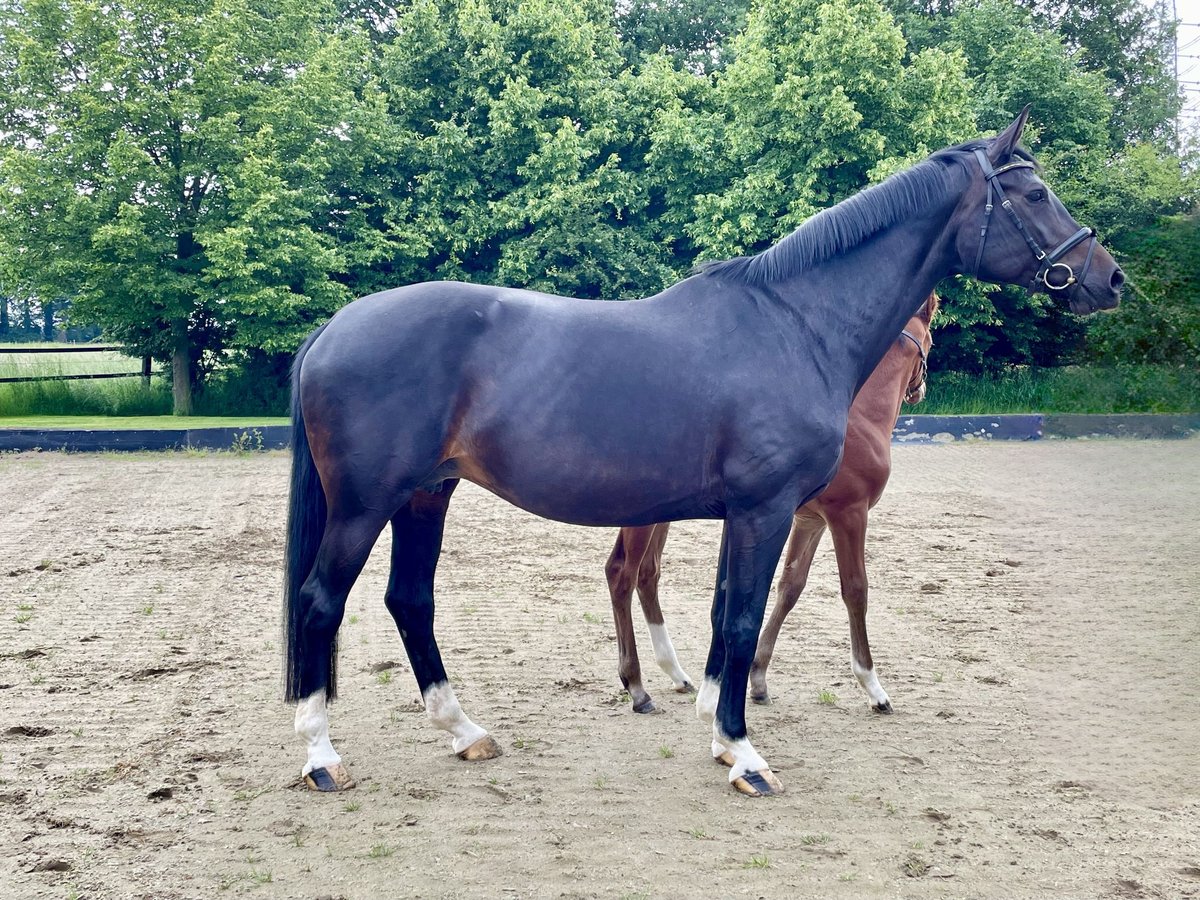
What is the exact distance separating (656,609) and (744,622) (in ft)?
3.74

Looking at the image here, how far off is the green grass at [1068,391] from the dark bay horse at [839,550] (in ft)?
44.0

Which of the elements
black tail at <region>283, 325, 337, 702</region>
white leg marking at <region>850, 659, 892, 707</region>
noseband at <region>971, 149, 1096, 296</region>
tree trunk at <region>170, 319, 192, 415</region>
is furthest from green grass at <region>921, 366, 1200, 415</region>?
black tail at <region>283, 325, 337, 702</region>

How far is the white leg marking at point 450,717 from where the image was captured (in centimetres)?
394

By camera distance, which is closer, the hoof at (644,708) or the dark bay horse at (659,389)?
the dark bay horse at (659,389)

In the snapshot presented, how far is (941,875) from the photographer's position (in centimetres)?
293

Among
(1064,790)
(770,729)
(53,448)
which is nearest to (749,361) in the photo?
(770,729)

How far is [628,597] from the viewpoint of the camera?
183 inches

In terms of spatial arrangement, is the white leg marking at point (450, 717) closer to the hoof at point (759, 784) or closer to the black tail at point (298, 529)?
the black tail at point (298, 529)

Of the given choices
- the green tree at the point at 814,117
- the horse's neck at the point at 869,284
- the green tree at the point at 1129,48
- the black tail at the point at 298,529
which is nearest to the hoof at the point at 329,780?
the black tail at the point at 298,529

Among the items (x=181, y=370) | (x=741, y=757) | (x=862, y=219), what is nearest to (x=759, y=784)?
(x=741, y=757)

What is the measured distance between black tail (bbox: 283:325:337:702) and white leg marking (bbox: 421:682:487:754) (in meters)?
0.48

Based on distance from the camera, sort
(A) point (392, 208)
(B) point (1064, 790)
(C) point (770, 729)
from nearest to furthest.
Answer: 1. (B) point (1064, 790)
2. (C) point (770, 729)
3. (A) point (392, 208)

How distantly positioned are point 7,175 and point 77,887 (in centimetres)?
1720

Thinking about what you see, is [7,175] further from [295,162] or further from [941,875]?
[941,875]
